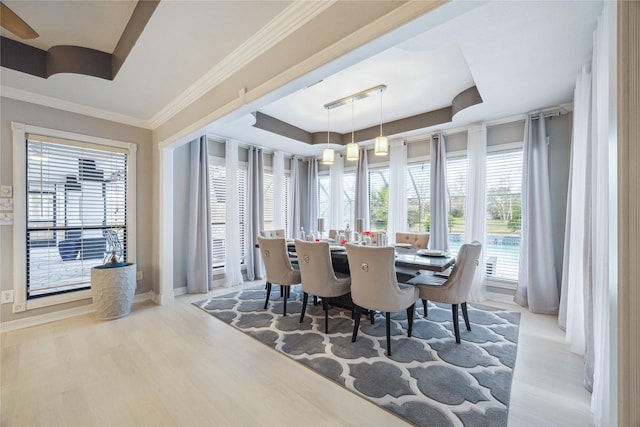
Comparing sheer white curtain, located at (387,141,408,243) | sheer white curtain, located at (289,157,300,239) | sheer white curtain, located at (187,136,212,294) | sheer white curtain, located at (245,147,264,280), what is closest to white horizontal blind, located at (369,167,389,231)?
sheer white curtain, located at (387,141,408,243)

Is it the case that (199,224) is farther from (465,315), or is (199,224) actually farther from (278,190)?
(465,315)

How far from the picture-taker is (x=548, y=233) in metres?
3.26

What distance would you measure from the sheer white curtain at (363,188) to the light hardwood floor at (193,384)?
119 inches

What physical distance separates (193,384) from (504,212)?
4.33m

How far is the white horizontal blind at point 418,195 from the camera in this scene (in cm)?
444

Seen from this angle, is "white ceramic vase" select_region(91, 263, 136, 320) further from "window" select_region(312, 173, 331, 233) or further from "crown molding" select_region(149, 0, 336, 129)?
"window" select_region(312, 173, 331, 233)

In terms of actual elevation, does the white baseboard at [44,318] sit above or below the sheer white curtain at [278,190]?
below

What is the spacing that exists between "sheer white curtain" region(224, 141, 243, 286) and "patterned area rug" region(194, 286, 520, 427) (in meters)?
0.97

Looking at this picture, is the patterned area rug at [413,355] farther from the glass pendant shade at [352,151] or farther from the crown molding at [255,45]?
the crown molding at [255,45]

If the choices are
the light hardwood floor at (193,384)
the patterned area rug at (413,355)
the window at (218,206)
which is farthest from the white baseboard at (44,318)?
the window at (218,206)

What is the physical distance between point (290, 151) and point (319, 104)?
1.87 m

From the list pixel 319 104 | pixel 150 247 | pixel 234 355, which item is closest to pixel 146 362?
pixel 234 355

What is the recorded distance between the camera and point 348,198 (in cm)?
556
